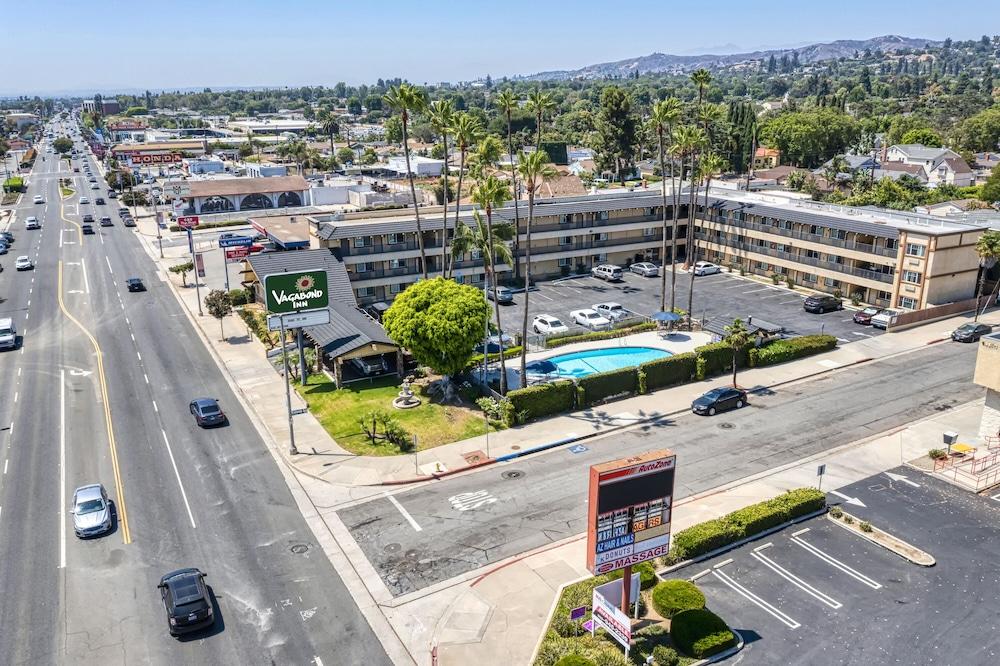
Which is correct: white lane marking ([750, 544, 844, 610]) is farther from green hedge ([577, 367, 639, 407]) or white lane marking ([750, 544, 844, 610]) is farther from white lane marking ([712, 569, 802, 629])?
green hedge ([577, 367, 639, 407])

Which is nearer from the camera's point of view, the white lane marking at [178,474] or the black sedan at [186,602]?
the black sedan at [186,602]

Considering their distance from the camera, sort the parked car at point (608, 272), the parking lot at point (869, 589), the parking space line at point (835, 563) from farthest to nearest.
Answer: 1. the parked car at point (608, 272)
2. the parking space line at point (835, 563)
3. the parking lot at point (869, 589)

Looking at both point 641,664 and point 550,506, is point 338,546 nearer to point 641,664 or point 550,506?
point 550,506

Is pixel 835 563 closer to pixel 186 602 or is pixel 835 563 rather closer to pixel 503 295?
pixel 186 602

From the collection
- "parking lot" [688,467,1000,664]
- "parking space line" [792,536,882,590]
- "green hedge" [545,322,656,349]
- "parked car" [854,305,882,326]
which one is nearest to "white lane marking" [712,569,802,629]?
"parking lot" [688,467,1000,664]

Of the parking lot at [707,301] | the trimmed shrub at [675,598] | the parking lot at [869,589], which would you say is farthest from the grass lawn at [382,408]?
the trimmed shrub at [675,598]

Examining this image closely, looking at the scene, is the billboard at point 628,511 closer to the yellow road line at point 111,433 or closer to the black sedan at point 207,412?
the yellow road line at point 111,433
